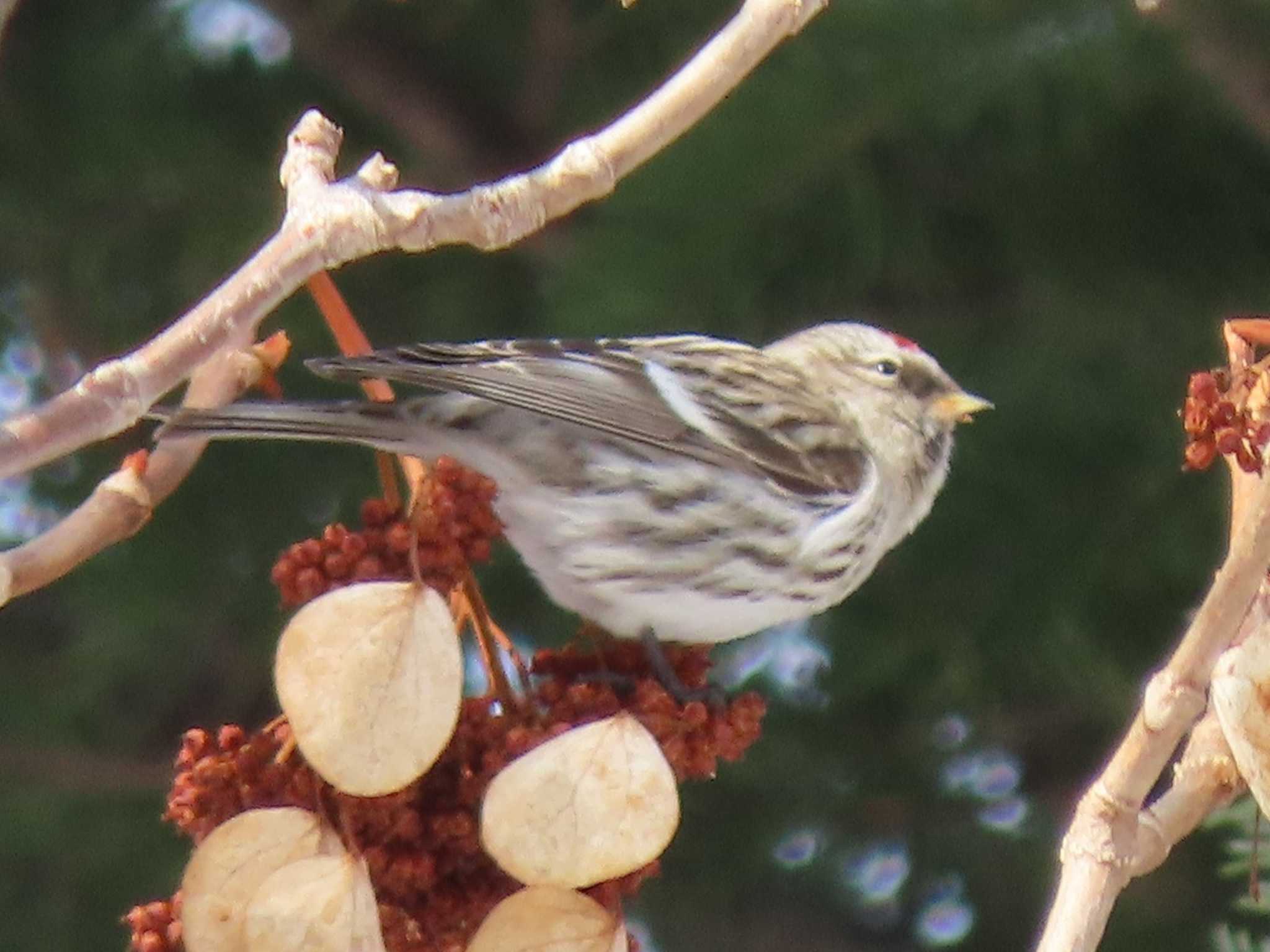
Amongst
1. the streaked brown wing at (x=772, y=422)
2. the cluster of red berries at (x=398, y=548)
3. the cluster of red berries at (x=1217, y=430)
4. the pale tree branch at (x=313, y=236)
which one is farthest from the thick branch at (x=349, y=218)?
the streaked brown wing at (x=772, y=422)

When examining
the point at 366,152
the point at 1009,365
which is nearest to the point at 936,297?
the point at 1009,365

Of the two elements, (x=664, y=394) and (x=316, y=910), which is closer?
(x=316, y=910)

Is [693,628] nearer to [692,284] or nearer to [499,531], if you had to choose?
[499,531]

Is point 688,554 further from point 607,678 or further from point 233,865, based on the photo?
point 233,865

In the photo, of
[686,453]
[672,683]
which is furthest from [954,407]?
[672,683]

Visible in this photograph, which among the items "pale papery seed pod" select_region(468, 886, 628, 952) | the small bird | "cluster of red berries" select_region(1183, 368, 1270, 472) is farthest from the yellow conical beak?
"pale papery seed pod" select_region(468, 886, 628, 952)

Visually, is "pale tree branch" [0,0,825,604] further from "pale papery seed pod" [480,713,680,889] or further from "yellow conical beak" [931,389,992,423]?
"yellow conical beak" [931,389,992,423]

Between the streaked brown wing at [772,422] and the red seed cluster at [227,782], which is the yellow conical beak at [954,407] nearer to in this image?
the streaked brown wing at [772,422]
